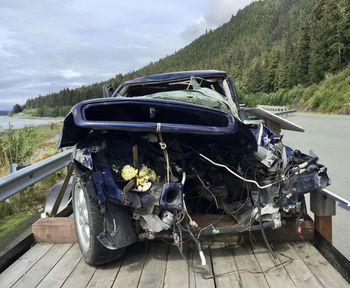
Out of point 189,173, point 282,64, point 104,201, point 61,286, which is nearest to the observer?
point 61,286

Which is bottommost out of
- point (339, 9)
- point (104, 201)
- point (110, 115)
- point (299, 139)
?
point (299, 139)

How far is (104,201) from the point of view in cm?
405

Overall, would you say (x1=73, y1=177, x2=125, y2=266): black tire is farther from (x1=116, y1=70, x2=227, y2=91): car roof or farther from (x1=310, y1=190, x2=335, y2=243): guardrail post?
(x1=116, y1=70, x2=227, y2=91): car roof

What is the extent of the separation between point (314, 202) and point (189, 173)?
1185 mm

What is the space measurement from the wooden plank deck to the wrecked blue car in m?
0.18

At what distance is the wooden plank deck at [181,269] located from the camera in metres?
3.79

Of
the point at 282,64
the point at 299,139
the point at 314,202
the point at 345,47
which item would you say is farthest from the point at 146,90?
the point at 282,64

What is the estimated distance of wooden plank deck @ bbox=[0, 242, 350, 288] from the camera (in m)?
3.79

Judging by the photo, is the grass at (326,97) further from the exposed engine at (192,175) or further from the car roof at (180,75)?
the exposed engine at (192,175)

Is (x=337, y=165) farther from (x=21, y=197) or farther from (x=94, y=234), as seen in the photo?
(x=94, y=234)

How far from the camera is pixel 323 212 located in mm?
4676

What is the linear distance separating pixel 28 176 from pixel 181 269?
2.10 meters

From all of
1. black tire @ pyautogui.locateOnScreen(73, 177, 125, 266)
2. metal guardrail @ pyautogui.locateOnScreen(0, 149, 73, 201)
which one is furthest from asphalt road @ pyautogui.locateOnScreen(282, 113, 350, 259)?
metal guardrail @ pyautogui.locateOnScreen(0, 149, 73, 201)

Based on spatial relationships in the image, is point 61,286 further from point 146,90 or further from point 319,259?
point 146,90
